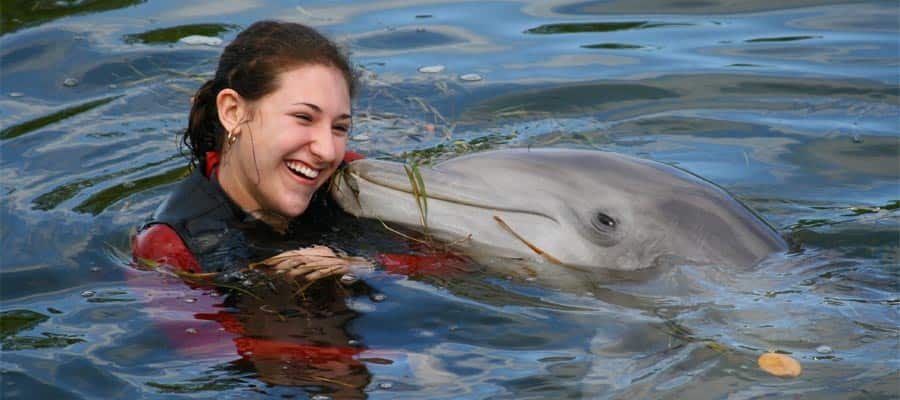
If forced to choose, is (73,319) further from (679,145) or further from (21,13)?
(21,13)

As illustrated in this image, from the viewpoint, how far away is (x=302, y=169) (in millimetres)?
5730

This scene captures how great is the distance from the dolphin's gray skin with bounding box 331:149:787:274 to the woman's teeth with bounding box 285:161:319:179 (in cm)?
22

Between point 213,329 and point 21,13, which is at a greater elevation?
point 21,13

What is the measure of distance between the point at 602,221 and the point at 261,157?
5.01ft

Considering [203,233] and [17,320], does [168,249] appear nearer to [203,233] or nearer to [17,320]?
[203,233]

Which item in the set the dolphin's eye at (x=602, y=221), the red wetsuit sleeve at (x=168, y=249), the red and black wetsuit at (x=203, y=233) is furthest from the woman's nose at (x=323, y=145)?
the dolphin's eye at (x=602, y=221)

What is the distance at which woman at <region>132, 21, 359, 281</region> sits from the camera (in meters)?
5.67

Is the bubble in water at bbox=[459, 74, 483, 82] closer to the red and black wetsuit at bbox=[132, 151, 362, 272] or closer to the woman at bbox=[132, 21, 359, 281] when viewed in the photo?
the woman at bbox=[132, 21, 359, 281]

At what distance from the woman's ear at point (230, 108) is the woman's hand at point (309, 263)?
0.72 meters

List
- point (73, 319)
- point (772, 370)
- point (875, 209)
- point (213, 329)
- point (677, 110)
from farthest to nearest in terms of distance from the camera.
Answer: point (677, 110)
point (875, 209)
point (73, 319)
point (213, 329)
point (772, 370)

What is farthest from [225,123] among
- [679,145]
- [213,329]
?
[679,145]

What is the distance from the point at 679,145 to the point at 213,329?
382 cm

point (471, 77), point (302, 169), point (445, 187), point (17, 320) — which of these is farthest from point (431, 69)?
point (17, 320)

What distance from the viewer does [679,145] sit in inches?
319
